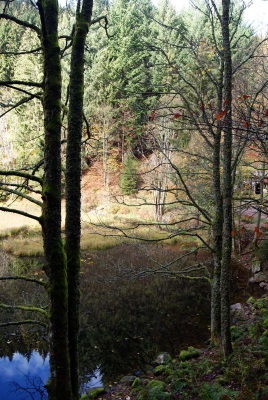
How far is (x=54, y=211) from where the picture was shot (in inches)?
134

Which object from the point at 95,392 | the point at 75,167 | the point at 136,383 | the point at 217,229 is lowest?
the point at 95,392

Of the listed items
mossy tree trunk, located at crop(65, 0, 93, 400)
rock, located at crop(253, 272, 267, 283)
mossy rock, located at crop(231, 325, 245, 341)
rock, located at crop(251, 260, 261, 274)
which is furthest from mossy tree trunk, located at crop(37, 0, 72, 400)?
rock, located at crop(251, 260, 261, 274)

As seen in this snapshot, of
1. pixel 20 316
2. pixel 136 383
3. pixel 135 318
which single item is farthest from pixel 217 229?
pixel 20 316

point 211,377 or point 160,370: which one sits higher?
point 211,377

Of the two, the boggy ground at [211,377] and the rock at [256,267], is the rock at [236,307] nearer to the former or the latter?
the boggy ground at [211,377]

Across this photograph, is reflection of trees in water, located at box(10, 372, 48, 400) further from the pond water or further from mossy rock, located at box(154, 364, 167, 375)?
mossy rock, located at box(154, 364, 167, 375)

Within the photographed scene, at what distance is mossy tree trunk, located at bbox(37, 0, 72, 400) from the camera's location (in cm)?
339

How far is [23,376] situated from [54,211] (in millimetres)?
6521

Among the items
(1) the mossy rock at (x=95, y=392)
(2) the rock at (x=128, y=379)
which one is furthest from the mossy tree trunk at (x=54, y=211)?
(2) the rock at (x=128, y=379)

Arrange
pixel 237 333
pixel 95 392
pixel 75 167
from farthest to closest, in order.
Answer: pixel 237 333 < pixel 95 392 < pixel 75 167

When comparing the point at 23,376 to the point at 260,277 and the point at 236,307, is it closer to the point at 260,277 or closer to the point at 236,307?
the point at 236,307

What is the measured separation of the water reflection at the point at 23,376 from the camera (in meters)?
7.62

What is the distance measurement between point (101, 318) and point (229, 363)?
18.4ft

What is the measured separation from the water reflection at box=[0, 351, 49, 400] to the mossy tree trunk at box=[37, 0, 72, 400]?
4888 mm
